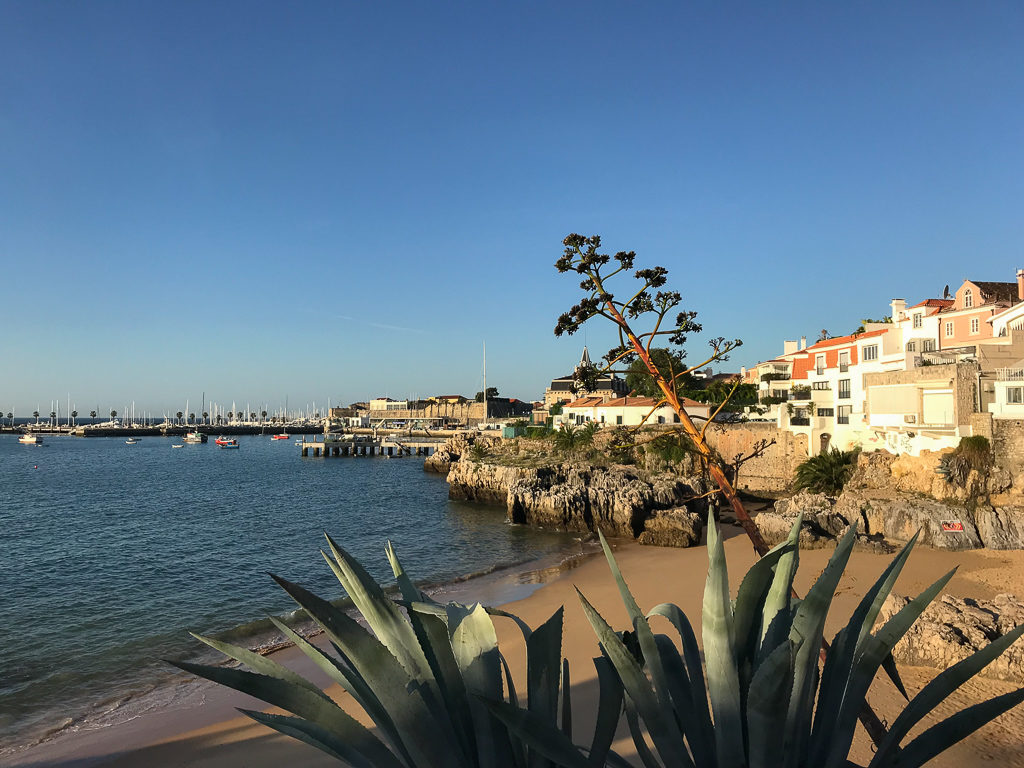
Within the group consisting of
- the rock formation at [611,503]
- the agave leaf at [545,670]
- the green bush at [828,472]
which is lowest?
the rock formation at [611,503]

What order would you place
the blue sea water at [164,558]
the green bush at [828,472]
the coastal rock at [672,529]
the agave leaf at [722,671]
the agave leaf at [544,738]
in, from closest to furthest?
the agave leaf at [544,738], the agave leaf at [722,671], the blue sea water at [164,558], the coastal rock at [672,529], the green bush at [828,472]

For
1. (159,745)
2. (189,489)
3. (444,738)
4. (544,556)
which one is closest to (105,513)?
(189,489)

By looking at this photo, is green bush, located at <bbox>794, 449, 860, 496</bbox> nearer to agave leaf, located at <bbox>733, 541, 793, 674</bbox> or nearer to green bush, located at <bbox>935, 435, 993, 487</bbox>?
green bush, located at <bbox>935, 435, 993, 487</bbox>

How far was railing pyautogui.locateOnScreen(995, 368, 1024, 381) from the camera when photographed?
23.4 m

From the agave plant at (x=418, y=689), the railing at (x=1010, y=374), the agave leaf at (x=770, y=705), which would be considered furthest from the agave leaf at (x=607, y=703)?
the railing at (x=1010, y=374)

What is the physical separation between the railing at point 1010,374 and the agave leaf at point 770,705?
2748cm

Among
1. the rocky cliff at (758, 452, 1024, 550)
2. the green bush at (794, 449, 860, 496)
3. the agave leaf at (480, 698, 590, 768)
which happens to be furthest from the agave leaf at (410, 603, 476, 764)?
the green bush at (794, 449, 860, 496)

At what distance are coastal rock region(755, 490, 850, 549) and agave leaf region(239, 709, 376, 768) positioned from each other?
22.2 m

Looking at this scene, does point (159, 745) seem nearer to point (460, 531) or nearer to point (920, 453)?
point (460, 531)

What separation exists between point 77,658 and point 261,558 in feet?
36.0

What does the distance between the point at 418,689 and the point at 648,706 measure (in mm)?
1305

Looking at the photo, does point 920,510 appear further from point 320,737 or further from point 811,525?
point 320,737

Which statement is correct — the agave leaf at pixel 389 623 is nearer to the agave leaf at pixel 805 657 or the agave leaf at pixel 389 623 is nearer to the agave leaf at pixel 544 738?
the agave leaf at pixel 544 738

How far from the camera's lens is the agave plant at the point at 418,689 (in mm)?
3207
